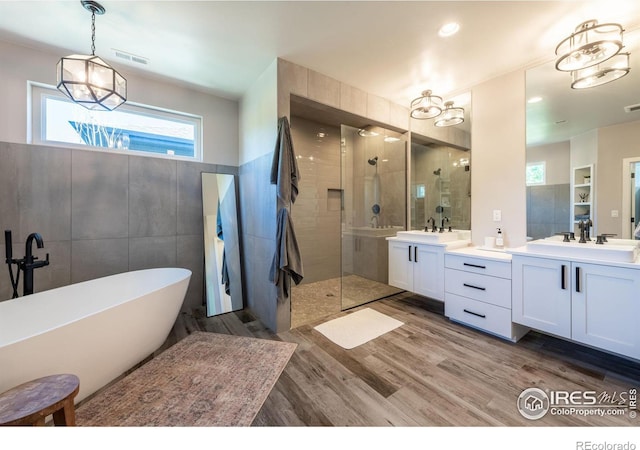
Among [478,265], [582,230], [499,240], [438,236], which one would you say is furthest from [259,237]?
[582,230]

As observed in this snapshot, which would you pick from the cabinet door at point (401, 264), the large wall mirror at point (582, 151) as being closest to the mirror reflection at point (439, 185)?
the cabinet door at point (401, 264)

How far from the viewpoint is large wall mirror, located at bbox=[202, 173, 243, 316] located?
3166 mm

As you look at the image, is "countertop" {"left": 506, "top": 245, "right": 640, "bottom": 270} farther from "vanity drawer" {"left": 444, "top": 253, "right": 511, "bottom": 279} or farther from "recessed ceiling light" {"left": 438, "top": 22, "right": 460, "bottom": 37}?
"recessed ceiling light" {"left": 438, "top": 22, "right": 460, "bottom": 37}

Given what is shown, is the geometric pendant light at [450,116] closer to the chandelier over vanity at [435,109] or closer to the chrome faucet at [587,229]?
the chandelier over vanity at [435,109]

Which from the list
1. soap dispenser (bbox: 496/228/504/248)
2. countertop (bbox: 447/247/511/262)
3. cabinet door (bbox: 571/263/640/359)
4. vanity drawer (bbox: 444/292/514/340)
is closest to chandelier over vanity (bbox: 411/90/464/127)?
soap dispenser (bbox: 496/228/504/248)

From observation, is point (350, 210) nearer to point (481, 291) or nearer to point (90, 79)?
point (481, 291)

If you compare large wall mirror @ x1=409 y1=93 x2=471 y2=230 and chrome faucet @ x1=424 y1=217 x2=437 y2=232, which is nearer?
large wall mirror @ x1=409 y1=93 x2=471 y2=230

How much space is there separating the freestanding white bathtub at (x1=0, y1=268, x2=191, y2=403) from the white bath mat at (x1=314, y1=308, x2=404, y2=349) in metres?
1.51

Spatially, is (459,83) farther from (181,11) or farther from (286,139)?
(181,11)

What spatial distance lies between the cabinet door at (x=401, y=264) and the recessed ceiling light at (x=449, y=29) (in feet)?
7.23

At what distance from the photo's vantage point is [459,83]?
300 cm

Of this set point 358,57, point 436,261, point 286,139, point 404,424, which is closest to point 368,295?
point 436,261

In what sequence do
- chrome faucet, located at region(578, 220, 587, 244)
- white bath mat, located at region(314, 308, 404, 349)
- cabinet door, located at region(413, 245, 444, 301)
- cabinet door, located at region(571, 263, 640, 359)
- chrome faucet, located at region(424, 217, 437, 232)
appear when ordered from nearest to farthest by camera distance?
cabinet door, located at region(571, 263, 640, 359) → chrome faucet, located at region(578, 220, 587, 244) → white bath mat, located at region(314, 308, 404, 349) → cabinet door, located at region(413, 245, 444, 301) → chrome faucet, located at region(424, 217, 437, 232)
